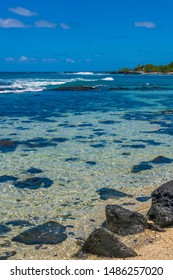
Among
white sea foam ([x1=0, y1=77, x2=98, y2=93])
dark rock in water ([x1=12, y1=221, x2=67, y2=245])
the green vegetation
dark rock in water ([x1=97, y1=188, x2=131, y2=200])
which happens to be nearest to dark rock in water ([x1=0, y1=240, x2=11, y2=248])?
dark rock in water ([x1=12, y1=221, x2=67, y2=245])

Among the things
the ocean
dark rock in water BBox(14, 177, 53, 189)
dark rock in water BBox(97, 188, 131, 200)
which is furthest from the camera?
dark rock in water BBox(14, 177, 53, 189)

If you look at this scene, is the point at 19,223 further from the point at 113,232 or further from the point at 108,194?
the point at 108,194

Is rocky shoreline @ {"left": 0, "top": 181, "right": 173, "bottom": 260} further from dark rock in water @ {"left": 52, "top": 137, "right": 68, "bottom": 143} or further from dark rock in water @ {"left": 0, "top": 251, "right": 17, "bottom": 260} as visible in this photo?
dark rock in water @ {"left": 52, "top": 137, "right": 68, "bottom": 143}

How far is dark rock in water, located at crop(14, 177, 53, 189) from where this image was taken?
1091 centimetres

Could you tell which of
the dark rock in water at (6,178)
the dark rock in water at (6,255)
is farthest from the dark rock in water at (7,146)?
the dark rock in water at (6,255)

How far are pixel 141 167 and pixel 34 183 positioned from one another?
13.0 ft

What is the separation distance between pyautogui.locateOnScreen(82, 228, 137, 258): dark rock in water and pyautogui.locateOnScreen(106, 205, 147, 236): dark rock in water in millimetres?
982

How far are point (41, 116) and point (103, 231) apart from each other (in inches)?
789

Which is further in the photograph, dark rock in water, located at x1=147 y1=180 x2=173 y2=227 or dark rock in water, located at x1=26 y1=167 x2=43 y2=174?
dark rock in water, located at x1=26 y1=167 x2=43 y2=174

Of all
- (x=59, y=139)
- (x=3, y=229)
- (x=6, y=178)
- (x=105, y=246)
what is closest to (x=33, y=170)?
(x=6, y=178)

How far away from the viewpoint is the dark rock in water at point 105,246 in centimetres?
683

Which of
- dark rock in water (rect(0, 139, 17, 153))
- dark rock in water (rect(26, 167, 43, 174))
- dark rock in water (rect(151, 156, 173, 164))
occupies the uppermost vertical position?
dark rock in water (rect(0, 139, 17, 153))

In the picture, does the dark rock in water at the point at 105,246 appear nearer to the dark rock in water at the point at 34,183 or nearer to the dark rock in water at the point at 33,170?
the dark rock in water at the point at 34,183
